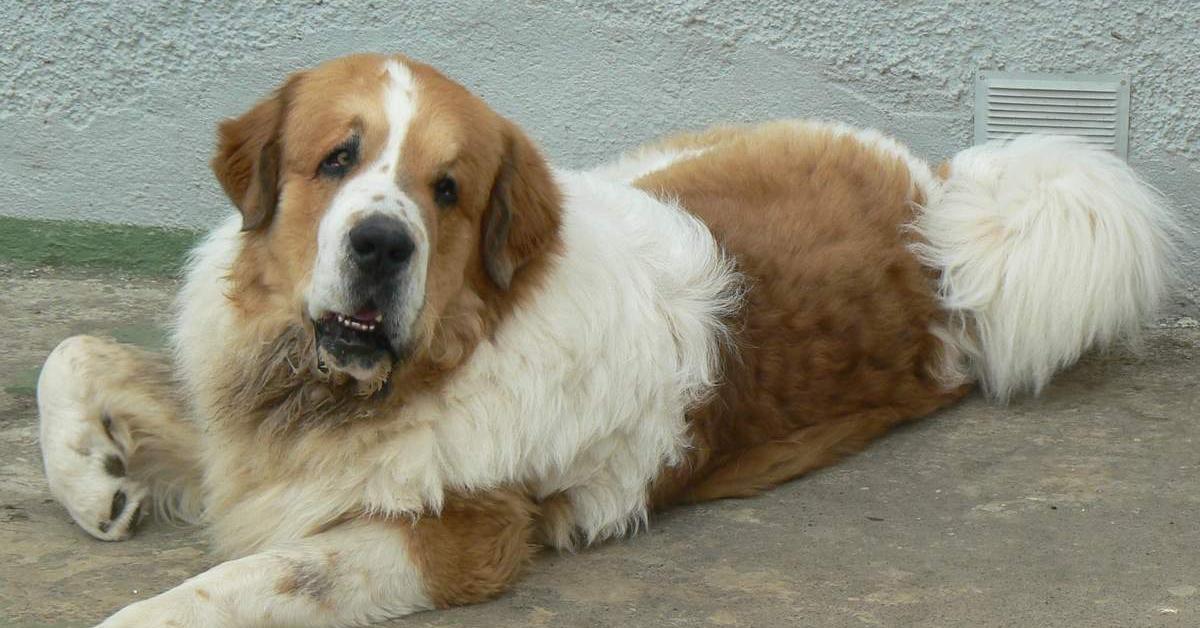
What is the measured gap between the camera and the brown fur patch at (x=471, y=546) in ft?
11.8

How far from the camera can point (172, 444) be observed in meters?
4.11

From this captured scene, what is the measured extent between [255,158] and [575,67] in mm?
2239

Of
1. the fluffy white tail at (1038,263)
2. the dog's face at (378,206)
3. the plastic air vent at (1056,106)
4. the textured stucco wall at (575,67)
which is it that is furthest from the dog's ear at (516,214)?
the plastic air vent at (1056,106)

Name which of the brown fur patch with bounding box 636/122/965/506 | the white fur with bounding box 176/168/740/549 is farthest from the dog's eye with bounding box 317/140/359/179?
the brown fur patch with bounding box 636/122/965/506

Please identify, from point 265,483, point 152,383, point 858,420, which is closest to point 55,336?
point 152,383

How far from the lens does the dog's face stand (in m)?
3.49

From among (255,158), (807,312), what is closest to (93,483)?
(255,158)

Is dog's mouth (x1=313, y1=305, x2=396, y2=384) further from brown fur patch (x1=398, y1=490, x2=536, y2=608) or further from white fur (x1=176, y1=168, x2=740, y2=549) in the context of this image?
brown fur patch (x1=398, y1=490, x2=536, y2=608)

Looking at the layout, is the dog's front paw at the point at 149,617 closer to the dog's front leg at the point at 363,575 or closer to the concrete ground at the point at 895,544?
the dog's front leg at the point at 363,575

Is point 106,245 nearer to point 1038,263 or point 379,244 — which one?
point 379,244

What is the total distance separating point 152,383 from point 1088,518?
2.43 m

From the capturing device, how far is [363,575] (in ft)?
11.5

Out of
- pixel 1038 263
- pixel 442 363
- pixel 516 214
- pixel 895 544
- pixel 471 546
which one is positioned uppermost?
pixel 516 214

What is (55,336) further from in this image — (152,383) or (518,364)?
(518,364)
